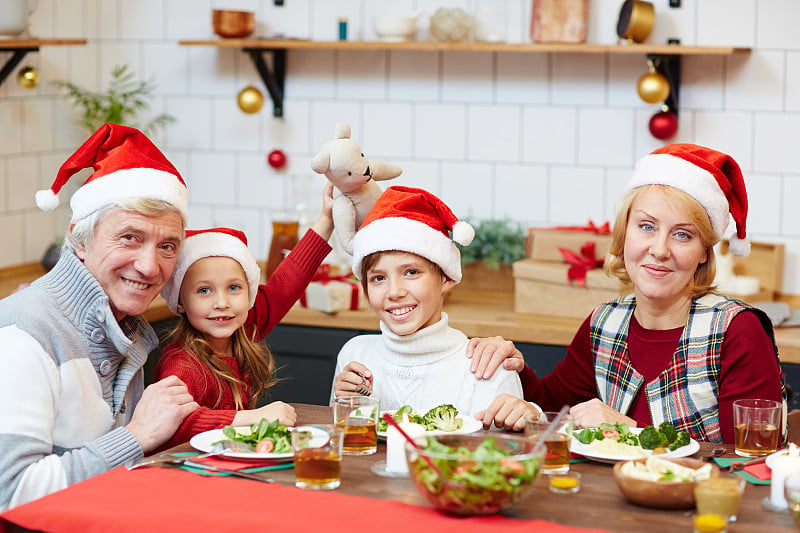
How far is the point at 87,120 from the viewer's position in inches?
154

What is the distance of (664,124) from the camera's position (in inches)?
136

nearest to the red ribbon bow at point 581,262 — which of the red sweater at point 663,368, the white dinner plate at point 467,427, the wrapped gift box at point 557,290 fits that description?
the wrapped gift box at point 557,290

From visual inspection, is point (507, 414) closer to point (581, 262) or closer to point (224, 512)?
point (224, 512)

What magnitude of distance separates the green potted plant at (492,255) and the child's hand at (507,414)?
5.40 ft

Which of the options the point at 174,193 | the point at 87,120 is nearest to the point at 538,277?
the point at 174,193

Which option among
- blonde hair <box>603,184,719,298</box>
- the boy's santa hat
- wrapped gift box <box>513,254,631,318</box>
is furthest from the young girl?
wrapped gift box <box>513,254,631,318</box>

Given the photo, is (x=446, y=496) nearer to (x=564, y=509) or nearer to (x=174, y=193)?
(x=564, y=509)

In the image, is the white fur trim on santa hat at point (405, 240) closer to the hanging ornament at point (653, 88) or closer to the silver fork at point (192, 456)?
the silver fork at point (192, 456)

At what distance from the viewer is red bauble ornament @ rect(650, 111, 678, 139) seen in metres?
3.45

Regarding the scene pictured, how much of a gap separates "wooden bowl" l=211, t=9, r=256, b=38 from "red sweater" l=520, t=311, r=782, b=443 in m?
1.96

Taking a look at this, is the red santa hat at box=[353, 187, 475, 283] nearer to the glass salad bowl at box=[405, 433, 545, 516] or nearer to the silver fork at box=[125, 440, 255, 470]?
the silver fork at box=[125, 440, 255, 470]

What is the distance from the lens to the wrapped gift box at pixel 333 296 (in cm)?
Answer: 337

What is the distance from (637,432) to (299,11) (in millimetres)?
2499

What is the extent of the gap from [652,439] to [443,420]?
0.36m
